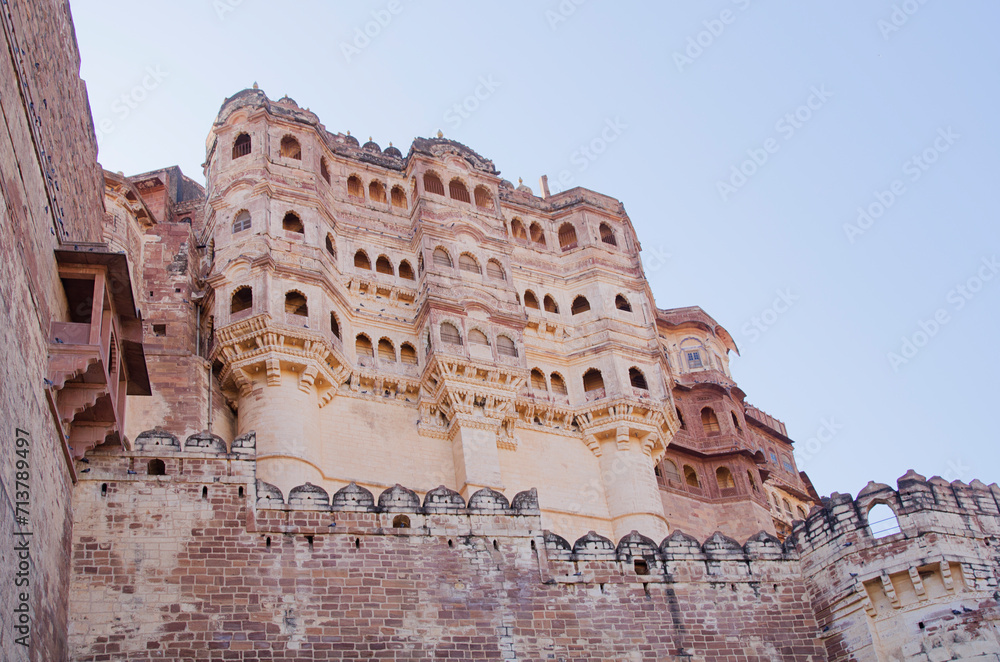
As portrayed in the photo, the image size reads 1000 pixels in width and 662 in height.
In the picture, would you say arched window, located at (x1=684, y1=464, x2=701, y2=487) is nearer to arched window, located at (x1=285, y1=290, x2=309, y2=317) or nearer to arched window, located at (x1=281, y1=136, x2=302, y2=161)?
arched window, located at (x1=285, y1=290, x2=309, y2=317)

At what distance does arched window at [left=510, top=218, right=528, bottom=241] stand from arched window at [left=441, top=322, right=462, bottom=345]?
6.47 metres

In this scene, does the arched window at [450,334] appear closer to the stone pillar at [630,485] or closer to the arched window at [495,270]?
the arched window at [495,270]

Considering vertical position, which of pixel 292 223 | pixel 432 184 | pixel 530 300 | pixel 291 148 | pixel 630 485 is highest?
pixel 291 148

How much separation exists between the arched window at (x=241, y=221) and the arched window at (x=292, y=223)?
38.4 inches

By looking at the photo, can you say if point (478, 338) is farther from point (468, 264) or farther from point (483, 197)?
point (483, 197)

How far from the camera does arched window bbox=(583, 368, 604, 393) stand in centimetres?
3326

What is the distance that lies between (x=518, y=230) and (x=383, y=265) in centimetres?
595

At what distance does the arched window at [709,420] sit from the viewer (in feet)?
133

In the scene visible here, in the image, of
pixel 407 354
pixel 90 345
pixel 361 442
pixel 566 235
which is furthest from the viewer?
pixel 566 235

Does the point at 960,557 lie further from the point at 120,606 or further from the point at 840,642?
the point at 120,606

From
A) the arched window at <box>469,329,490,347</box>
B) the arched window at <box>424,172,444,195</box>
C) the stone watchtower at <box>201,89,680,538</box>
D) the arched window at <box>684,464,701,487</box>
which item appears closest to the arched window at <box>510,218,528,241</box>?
the stone watchtower at <box>201,89,680,538</box>

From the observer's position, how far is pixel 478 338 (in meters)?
31.2

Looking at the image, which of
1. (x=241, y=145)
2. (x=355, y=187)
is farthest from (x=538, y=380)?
(x=241, y=145)

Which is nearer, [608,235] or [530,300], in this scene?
[530,300]
